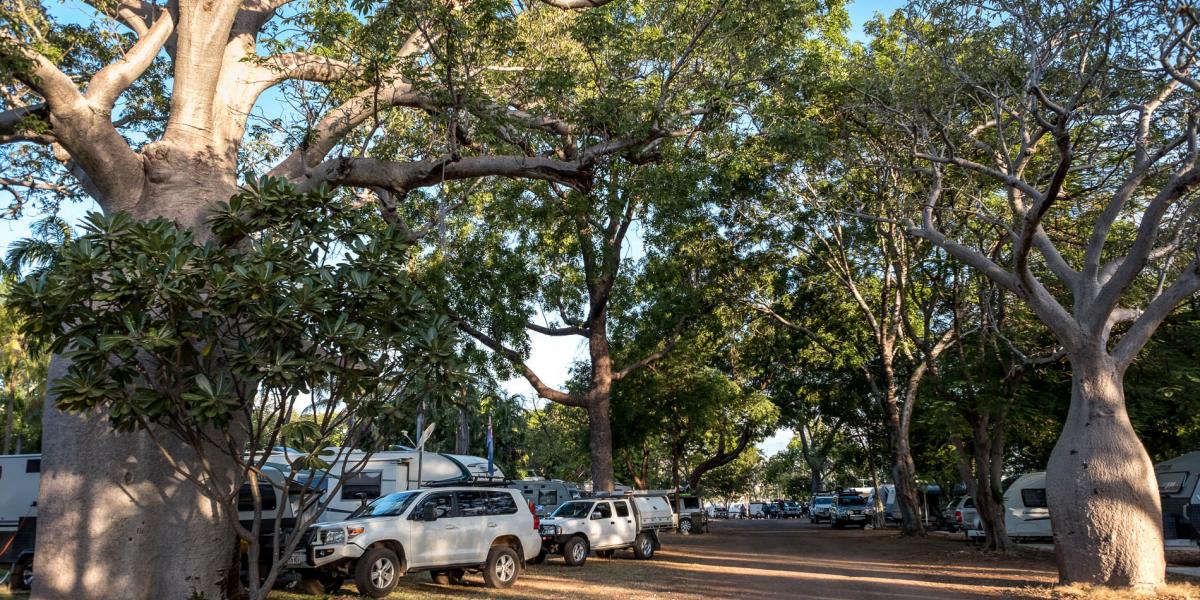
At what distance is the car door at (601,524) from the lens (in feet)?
61.1

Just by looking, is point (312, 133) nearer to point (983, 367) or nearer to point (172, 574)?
point (172, 574)

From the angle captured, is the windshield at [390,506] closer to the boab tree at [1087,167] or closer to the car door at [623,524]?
the car door at [623,524]

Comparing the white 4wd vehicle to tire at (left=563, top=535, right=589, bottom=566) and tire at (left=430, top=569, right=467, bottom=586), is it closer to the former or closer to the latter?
tire at (left=430, top=569, right=467, bottom=586)

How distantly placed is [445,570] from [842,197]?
44.4ft

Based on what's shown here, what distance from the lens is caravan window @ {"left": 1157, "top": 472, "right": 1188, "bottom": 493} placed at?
18.9 m

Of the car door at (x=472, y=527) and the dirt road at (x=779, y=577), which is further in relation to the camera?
the car door at (x=472, y=527)

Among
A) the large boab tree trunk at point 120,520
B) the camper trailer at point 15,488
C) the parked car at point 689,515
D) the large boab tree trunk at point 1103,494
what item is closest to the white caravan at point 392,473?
the camper trailer at point 15,488

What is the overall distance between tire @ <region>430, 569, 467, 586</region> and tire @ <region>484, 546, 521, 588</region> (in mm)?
700

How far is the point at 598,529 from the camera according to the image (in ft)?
61.4

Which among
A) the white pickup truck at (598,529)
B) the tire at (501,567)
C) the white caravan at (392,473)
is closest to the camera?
the tire at (501,567)

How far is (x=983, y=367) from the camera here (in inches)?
802

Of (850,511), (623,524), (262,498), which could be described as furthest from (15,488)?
(850,511)

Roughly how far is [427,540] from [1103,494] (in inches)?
392

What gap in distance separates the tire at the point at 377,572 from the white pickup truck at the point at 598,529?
6.33 meters
